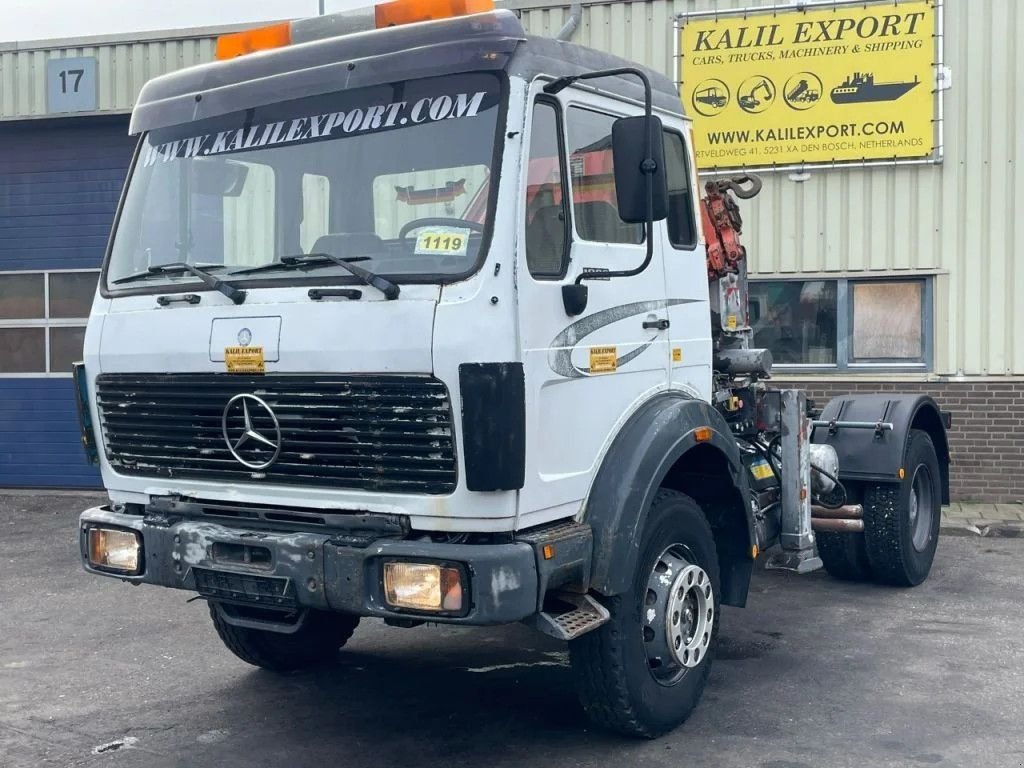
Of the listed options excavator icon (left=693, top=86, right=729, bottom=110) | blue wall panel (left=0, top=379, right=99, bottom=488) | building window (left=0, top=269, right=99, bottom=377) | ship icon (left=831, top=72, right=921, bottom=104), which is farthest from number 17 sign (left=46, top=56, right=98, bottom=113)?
ship icon (left=831, top=72, right=921, bottom=104)

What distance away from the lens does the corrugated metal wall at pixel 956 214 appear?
36.3 feet

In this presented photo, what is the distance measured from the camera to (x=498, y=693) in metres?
5.79

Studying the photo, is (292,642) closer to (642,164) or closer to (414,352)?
(414,352)

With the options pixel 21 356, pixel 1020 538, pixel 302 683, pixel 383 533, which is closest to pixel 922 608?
pixel 1020 538

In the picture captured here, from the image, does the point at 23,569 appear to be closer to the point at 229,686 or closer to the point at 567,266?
the point at 229,686

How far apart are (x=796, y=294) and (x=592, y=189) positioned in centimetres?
742

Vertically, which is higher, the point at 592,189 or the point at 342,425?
the point at 592,189

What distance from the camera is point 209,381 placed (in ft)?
15.4

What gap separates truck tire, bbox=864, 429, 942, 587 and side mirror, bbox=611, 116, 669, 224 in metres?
3.92

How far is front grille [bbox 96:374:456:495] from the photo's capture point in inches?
169

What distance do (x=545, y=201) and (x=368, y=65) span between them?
2.80 feet

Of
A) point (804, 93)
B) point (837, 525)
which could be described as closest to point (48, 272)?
point (804, 93)

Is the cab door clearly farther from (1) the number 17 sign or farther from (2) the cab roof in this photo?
(1) the number 17 sign

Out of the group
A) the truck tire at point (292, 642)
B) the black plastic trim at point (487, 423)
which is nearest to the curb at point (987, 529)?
the truck tire at point (292, 642)
